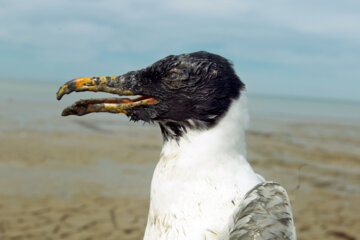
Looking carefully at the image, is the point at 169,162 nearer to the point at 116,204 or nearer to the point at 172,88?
the point at 172,88

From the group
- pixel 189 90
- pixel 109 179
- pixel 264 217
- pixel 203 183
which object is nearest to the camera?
pixel 264 217

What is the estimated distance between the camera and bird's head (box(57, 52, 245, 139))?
2266 mm

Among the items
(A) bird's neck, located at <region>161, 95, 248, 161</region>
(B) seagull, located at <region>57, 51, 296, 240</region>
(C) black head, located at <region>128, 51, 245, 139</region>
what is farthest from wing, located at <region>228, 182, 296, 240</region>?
(C) black head, located at <region>128, 51, 245, 139</region>

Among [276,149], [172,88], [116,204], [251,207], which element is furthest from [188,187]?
[276,149]

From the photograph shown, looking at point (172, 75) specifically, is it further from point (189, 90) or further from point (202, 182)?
point (202, 182)

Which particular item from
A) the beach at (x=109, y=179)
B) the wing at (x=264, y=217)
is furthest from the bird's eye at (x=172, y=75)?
the beach at (x=109, y=179)

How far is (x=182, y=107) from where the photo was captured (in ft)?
7.74

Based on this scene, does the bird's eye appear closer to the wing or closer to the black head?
the black head

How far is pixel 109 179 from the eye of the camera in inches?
380

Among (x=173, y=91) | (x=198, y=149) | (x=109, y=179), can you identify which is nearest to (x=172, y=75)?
(x=173, y=91)

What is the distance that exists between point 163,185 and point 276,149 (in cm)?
1268

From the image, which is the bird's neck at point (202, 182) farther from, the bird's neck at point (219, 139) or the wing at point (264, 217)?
the wing at point (264, 217)

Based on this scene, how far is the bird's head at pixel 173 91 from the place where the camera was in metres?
2.27

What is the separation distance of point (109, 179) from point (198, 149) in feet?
25.4
